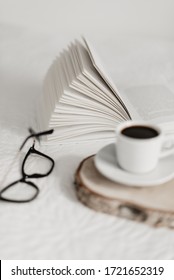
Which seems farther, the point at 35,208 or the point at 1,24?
the point at 1,24

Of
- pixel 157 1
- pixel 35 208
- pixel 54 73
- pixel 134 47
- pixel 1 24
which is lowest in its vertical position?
pixel 35 208

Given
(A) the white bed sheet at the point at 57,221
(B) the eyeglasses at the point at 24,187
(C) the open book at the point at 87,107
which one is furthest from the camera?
(C) the open book at the point at 87,107

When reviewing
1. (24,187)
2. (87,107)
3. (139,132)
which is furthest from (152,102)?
(24,187)

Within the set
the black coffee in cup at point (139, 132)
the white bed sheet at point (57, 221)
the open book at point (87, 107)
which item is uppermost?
the open book at point (87, 107)

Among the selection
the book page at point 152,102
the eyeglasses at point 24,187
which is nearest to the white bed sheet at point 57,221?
the eyeglasses at point 24,187

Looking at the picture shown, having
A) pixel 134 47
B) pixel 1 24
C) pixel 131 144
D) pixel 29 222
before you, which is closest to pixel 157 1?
pixel 134 47

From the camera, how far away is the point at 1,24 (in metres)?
1.67

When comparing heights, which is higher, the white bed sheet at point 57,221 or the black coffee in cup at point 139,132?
the black coffee in cup at point 139,132

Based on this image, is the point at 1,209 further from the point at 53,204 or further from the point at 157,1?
the point at 157,1

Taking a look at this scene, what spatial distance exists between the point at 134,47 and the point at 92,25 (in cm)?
28

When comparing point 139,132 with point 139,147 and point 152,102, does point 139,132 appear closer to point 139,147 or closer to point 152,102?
point 139,147

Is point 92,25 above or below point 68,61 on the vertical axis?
above

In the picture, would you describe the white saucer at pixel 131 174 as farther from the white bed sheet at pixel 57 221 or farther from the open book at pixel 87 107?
the open book at pixel 87 107

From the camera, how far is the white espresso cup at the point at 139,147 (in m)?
0.72
